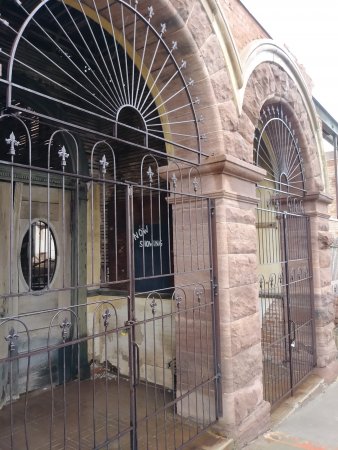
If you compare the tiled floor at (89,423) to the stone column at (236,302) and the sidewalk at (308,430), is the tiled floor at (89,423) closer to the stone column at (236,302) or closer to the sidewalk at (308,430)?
the stone column at (236,302)

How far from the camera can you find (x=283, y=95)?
5.23 meters

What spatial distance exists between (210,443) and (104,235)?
85.1 inches

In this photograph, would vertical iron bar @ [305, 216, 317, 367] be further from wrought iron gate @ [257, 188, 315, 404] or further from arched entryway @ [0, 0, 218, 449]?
arched entryway @ [0, 0, 218, 449]

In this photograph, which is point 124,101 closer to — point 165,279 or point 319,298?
point 165,279

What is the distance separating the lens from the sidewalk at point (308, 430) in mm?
3699

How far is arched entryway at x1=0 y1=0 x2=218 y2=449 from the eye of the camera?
296 cm

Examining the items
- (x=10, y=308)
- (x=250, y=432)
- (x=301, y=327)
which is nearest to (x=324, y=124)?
(x=301, y=327)

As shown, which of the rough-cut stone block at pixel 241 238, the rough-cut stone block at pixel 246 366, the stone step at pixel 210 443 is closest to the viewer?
the stone step at pixel 210 443

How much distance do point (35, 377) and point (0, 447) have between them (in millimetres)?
1253

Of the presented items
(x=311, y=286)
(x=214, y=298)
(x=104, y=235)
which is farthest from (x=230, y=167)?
(x=311, y=286)

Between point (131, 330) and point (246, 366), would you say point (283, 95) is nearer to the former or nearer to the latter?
point (246, 366)

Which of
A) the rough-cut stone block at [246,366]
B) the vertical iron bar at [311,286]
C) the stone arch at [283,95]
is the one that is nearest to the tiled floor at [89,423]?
the rough-cut stone block at [246,366]

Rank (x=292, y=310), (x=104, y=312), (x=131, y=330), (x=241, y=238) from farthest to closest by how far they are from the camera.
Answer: (x=292, y=310), (x=241, y=238), (x=104, y=312), (x=131, y=330)

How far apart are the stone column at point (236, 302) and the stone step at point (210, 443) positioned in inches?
3.1
